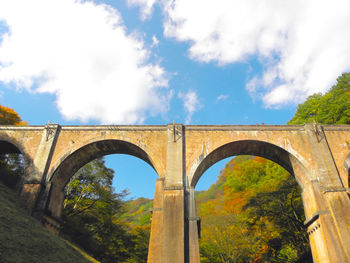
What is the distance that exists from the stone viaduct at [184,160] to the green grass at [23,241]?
74.9 inches

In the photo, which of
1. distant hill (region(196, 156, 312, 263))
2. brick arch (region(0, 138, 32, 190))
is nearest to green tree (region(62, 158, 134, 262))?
brick arch (region(0, 138, 32, 190))

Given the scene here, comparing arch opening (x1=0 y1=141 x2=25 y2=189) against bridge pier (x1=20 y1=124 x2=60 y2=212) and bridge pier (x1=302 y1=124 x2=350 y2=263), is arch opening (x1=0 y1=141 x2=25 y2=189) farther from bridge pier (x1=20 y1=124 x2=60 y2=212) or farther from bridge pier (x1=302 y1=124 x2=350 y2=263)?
bridge pier (x1=302 y1=124 x2=350 y2=263)

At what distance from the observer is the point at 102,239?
21250 millimetres

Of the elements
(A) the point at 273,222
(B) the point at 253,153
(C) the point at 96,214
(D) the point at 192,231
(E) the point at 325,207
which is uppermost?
(B) the point at 253,153

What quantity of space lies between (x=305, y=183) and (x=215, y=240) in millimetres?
13640

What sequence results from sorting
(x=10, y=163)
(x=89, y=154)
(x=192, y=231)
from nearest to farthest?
(x=192, y=231) → (x=89, y=154) → (x=10, y=163)

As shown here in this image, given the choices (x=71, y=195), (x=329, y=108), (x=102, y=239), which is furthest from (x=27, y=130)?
(x=329, y=108)

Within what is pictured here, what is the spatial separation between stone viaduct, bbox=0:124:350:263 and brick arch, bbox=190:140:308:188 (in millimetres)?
49

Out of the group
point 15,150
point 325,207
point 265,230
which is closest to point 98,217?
point 15,150

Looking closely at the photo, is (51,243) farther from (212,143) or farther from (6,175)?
(6,175)

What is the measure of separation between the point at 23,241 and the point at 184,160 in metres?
7.09

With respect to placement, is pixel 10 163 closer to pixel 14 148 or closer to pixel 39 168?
pixel 14 148

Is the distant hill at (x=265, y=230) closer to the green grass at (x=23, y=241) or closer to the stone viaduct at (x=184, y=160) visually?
the stone viaduct at (x=184, y=160)

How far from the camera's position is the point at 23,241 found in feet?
26.8
